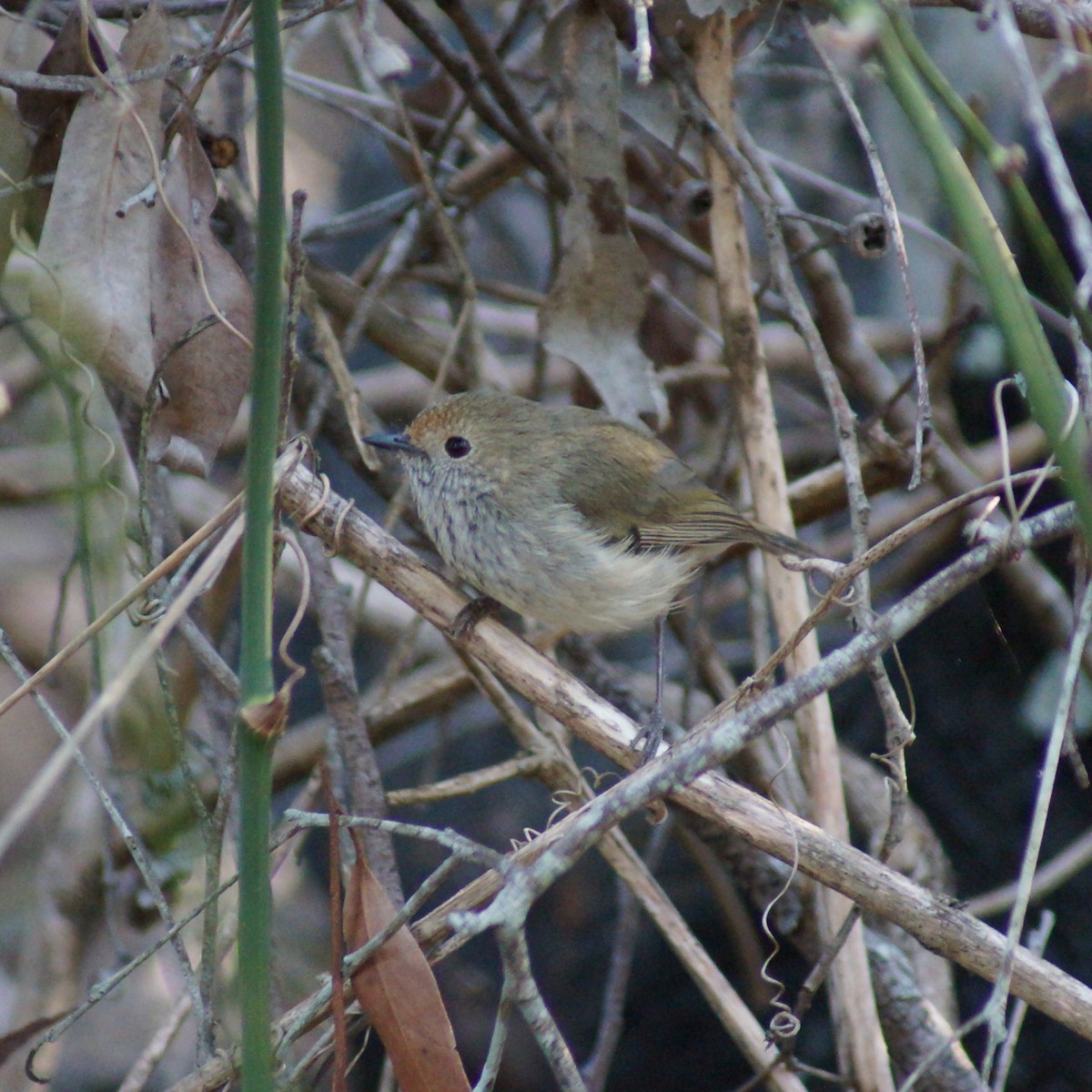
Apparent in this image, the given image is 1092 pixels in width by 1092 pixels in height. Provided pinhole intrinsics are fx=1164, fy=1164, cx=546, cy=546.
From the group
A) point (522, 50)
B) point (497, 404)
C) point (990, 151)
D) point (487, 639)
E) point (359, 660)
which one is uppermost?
point (522, 50)

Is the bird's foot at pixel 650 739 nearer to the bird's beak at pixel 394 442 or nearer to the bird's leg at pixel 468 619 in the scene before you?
the bird's leg at pixel 468 619

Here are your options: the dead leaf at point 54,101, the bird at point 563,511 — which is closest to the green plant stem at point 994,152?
the bird at point 563,511

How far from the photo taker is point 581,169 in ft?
10.5

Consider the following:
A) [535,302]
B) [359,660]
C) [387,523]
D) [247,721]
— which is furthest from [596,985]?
[247,721]

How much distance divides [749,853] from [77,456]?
86.4 inches

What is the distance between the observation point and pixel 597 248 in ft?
10.6

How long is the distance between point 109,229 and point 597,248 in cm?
133

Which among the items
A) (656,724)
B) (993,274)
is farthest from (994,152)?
(656,724)

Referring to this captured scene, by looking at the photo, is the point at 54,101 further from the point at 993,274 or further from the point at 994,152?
the point at 993,274

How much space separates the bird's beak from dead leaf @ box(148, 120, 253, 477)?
0.73m

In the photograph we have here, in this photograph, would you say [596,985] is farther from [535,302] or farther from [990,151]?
[990,151]

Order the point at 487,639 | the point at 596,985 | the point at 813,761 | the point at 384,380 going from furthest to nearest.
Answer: the point at 384,380 < the point at 596,985 < the point at 813,761 < the point at 487,639

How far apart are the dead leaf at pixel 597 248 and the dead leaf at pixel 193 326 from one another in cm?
100

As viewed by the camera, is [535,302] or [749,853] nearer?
[749,853]
